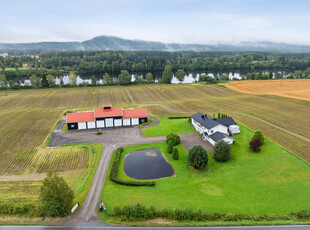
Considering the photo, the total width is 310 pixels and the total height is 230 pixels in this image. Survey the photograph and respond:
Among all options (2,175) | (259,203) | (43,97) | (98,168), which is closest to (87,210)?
(98,168)

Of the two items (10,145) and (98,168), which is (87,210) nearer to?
(98,168)

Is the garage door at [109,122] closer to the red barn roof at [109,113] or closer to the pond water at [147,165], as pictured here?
the red barn roof at [109,113]

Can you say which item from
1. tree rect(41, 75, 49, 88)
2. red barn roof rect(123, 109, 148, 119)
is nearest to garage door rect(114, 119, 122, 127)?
red barn roof rect(123, 109, 148, 119)

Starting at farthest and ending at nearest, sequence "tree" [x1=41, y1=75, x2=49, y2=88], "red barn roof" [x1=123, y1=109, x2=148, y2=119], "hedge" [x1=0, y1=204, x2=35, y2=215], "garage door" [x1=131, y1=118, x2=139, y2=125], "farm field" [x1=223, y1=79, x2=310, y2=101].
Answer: "tree" [x1=41, y1=75, x2=49, y2=88] < "farm field" [x1=223, y1=79, x2=310, y2=101] < "red barn roof" [x1=123, y1=109, x2=148, y2=119] < "garage door" [x1=131, y1=118, x2=139, y2=125] < "hedge" [x1=0, y1=204, x2=35, y2=215]

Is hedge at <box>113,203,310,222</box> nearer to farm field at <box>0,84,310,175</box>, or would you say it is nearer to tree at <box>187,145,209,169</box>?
tree at <box>187,145,209,169</box>

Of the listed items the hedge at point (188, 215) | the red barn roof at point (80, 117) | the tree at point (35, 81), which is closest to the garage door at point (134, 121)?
the red barn roof at point (80, 117)

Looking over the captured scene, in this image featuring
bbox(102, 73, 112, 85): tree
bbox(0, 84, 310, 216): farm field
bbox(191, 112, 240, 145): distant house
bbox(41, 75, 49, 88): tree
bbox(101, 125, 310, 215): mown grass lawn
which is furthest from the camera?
bbox(102, 73, 112, 85): tree
